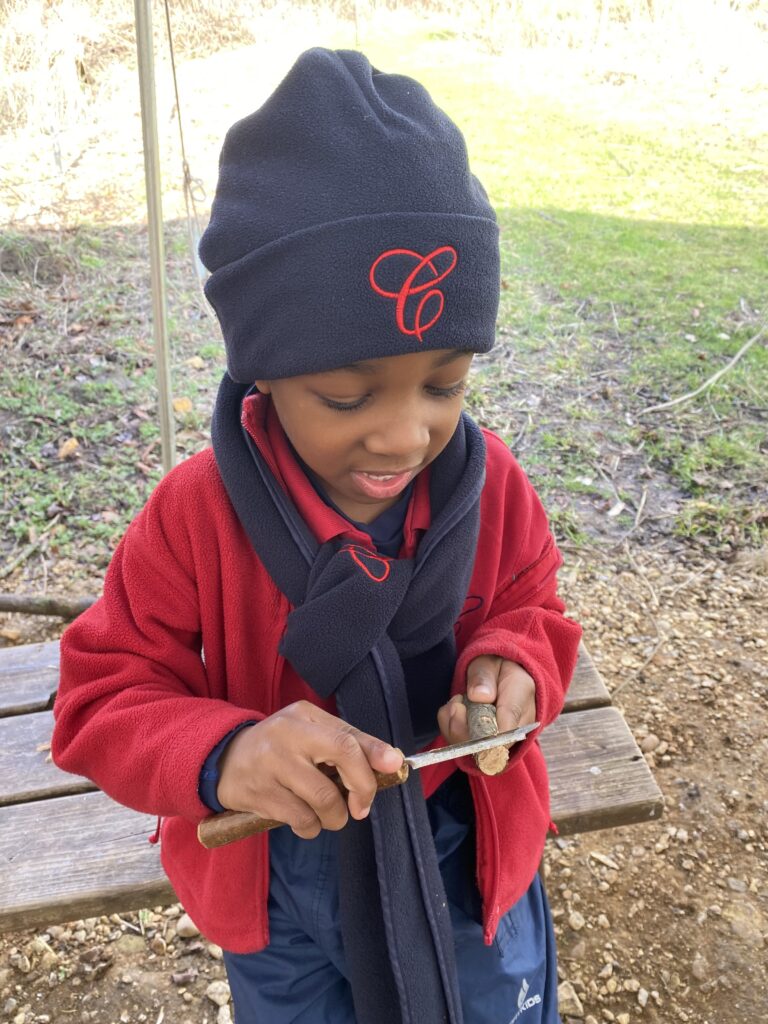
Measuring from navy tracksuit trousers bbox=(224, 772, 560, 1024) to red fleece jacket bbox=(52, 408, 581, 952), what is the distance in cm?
7

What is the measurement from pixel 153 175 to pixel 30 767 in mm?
1432

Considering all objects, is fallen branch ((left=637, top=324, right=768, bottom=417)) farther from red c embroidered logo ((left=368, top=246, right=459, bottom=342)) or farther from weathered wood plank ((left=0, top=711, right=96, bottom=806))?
red c embroidered logo ((left=368, top=246, right=459, bottom=342))

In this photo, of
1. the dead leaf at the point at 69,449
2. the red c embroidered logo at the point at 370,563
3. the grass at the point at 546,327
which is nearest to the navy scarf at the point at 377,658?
the red c embroidered logo at the point at 370,563

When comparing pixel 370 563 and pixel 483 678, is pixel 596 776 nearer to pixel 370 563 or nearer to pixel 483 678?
pixel 483 678

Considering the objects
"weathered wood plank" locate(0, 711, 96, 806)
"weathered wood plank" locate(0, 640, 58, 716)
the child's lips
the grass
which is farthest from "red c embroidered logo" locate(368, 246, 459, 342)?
the grass

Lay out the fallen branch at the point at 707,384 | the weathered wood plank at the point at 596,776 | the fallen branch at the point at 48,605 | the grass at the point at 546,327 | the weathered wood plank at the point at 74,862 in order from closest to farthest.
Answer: the weathered wood plank at the point at 74,862, the weathered wood plank at the point at 596,776, the fallen branch at the point at 48,605, the grass at the point at 546,327, the fallen branch at the point at 707,384

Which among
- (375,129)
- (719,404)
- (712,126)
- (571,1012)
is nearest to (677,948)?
(571,1012)

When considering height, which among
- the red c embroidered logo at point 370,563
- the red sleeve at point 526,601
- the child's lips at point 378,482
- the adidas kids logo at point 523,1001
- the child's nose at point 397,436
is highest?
the child's nose at point 397,436

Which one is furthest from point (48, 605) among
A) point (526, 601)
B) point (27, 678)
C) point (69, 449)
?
point (526, 601)

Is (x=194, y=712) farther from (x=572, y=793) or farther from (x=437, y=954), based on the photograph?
(x=572, y=793)

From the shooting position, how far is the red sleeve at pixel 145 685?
1303mm

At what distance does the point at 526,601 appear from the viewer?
1.69 meters

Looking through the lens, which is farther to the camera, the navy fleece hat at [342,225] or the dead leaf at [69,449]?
the dead leaf at [69,449]

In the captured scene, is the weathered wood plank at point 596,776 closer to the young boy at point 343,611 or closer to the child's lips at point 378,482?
the young boy at point 343,611
